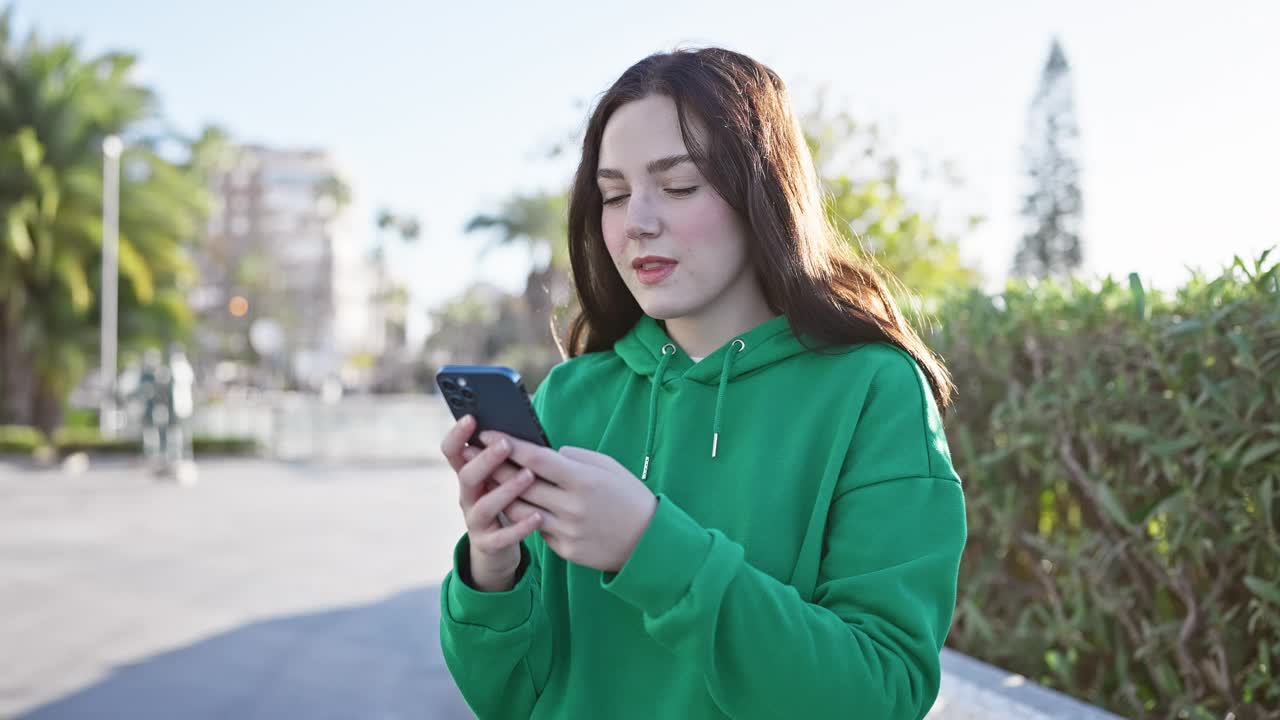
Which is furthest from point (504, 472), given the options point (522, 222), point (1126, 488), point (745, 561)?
point (522, 222)

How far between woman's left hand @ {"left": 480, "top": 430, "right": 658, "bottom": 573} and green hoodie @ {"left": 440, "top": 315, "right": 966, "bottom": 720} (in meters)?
0.02

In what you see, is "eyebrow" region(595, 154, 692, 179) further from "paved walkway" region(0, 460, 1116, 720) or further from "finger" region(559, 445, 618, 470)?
"paved walkway" region(0, 460, 1116, 720)

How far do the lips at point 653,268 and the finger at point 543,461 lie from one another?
36 centimetres

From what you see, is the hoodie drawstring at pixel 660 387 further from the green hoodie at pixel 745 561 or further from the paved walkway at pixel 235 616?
the paved walkway at pixel 235 616

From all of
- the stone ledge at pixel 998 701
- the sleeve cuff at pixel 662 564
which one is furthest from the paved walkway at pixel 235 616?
the sleeve cuff at pixel 662 564

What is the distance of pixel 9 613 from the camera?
596 cm

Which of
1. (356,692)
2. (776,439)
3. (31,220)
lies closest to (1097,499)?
(776,439)

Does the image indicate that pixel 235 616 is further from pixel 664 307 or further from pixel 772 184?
pixel 772 184

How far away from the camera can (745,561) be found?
1.22 metres

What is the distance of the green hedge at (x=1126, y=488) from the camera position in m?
2.49

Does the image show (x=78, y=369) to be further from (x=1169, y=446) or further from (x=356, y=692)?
(x=1169, y=446)

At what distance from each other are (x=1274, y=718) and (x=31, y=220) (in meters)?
21.4

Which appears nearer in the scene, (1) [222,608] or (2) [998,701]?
(2) [998,701]

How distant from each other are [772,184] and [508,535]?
1.84ft
